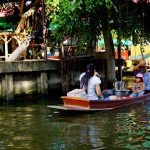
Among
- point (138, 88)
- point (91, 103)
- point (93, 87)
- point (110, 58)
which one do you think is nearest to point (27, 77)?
point (110, 58)

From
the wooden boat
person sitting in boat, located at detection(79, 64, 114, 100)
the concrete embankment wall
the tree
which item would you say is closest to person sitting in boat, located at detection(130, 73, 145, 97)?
the wooden boat

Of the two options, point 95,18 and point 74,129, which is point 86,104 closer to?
point 74,129

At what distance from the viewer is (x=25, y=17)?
21.4m

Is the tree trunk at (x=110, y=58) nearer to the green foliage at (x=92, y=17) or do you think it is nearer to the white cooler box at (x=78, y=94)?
the green foliage at (x=92, y=17)

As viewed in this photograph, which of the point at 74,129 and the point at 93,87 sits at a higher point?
the point at 93,87

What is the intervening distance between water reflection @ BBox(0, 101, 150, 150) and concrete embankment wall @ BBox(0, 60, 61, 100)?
7.36 ft

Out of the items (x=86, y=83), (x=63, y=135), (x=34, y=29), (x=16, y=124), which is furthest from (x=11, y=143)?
(x=34, y=29)

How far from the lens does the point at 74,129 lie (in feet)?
40.0

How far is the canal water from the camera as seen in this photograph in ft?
33.8

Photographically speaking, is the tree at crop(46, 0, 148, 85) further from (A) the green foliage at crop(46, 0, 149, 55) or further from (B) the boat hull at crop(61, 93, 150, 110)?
(B) the boat hull at crop(61, 93, 150, 110)

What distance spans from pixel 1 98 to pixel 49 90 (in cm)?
256

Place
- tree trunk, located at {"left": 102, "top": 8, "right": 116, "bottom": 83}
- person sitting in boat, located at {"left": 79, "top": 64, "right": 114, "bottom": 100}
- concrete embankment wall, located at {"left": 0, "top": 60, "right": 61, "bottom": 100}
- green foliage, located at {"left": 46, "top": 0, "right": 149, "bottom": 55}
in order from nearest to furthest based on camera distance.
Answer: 1. person sitting in boat, located at {"left": 79, "top": 64, "right": 114, "bottom": 100}
2. green foliage, located at {"left": 46, "top": 0, "right": 149, "bottom": 55}
3. concrete embankment wall, located at {"left": 0, "top": 60, "right": 61, "bottom": 100}
4. tree trunk, located at {"left": 102, "top": 8, "right": 116, "bottom": 83}

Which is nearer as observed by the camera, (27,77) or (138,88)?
(138,88)

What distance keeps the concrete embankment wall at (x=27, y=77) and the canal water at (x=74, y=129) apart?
1.86 metres
